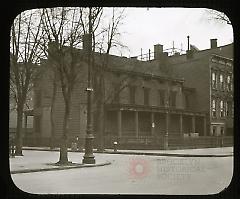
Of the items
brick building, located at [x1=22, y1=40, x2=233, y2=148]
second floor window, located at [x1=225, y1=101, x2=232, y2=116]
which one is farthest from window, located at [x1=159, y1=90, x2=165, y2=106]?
second floor window, located at [x1=225, y1=101, x2=232, y2=116]

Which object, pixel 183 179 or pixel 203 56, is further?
pixel 203 56

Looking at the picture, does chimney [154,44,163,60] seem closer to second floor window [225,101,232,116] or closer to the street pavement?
second floor window [225,101,232,116]

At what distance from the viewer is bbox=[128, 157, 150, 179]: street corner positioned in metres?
2.97

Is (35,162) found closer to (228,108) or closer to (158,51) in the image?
(158,51)

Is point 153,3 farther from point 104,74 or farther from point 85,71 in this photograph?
point 104,74

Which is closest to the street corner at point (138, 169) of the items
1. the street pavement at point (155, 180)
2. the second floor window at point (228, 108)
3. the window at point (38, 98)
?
the street pavement at point (155, 180)

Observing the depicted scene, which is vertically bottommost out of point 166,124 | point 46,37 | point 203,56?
point 166,124

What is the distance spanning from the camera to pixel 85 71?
433 centimetres

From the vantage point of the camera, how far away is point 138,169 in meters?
3.04

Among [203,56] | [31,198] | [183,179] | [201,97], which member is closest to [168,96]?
[201,97]

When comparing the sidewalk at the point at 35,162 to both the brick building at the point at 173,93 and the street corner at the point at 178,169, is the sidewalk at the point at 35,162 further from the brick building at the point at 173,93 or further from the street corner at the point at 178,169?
the street corner at the point at 178,169

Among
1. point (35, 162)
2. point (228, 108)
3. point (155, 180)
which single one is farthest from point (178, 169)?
point (35, 162)

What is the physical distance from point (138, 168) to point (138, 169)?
0.06 ft

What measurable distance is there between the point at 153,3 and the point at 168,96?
1556 millimetres
